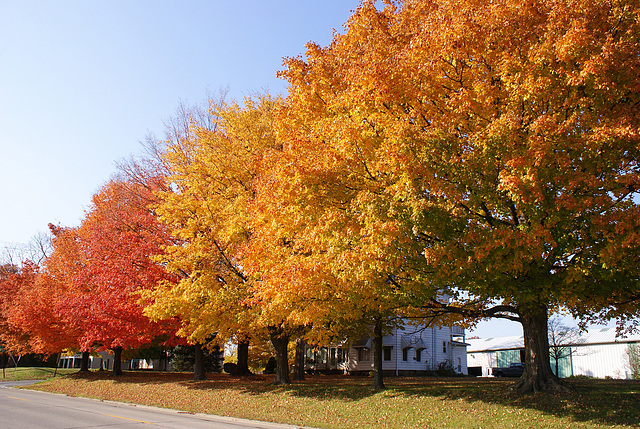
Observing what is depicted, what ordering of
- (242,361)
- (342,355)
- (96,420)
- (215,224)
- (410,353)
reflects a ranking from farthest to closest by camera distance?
(342,355) → (410,353) → (242,361) → (215,224) → (96,420)

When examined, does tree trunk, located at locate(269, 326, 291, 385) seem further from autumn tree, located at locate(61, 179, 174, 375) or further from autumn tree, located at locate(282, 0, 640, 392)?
autumn tree, located at locate(282, 0, 640, 392)

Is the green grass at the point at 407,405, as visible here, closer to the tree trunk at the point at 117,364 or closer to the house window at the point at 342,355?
the tree trunk at the point at 117,364

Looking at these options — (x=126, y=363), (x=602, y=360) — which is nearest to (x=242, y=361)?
(x=602, y=360)

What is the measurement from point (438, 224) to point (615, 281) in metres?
5.27

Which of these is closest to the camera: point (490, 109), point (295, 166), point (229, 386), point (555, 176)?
point (555, 176)

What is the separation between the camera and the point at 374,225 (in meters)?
9.84

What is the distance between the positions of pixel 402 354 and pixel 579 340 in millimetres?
17304

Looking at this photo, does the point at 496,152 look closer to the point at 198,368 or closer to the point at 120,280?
the point at 120,280

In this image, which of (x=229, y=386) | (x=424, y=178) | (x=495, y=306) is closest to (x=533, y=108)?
(x=424, y=178)

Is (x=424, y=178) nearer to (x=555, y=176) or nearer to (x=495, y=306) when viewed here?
(x=555, y=176)

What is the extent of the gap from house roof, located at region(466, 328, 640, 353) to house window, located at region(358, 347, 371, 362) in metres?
15.5

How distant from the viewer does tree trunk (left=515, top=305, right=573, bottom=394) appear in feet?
43.7

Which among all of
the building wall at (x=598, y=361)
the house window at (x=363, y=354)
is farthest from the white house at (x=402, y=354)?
the building wall at (x=598, y=361)

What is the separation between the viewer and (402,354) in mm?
37812
